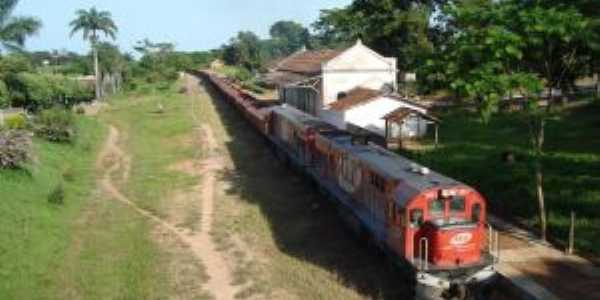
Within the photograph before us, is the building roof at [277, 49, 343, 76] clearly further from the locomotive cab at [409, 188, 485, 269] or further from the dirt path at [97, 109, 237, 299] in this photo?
the locomotive cab at [409, 188, 485, 269]

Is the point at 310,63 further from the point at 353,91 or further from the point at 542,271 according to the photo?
the point at 542,271

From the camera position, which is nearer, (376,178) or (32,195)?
(376,178)

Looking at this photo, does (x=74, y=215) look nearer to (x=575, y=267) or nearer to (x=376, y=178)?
(x=376, y=178)

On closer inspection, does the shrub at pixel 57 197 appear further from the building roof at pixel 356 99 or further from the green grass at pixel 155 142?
the building roof at pixel 356 99

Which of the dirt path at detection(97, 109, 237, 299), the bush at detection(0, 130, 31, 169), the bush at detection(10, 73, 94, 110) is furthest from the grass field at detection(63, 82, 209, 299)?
the bush at detection(10, 73, 94, 110)

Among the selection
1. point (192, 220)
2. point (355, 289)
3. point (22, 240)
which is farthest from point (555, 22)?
point (22, 240)

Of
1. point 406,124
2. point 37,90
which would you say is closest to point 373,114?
point 406,124

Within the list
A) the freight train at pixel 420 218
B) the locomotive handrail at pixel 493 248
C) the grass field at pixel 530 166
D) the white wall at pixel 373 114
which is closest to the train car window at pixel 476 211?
the freight train at pixel 420 218

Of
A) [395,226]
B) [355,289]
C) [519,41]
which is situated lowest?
[355,289]

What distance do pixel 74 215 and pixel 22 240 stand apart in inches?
208

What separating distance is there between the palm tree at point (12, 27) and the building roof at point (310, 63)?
68.1 feet

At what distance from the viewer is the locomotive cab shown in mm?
17797

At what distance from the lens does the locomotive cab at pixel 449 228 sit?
58.4 ft

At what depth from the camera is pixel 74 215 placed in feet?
95.6
